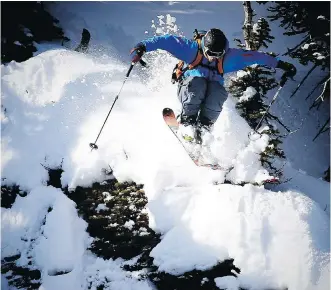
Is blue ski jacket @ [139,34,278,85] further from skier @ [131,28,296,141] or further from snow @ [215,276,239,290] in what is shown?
snow @ [215,276,239,290]

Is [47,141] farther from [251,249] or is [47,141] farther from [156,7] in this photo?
[156,7]

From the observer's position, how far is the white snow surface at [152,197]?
11.3ft

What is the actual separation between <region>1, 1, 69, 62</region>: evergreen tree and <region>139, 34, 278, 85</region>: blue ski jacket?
874 cm

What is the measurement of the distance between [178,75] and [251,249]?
3.08 metres

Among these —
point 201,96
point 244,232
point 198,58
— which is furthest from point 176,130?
point 244,232

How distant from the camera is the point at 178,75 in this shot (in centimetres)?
495

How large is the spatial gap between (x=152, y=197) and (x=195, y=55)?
2375 mm

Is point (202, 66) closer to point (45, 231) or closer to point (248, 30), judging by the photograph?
point (45, 231)

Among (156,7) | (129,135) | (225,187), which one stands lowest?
(225,187)

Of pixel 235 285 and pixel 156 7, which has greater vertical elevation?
pixel 156 7

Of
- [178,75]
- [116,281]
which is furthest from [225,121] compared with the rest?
[116,281]

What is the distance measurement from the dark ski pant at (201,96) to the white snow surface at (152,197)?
1.75 feet

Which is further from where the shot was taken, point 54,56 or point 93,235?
point 54,56

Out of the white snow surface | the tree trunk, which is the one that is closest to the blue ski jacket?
the white snow surface
